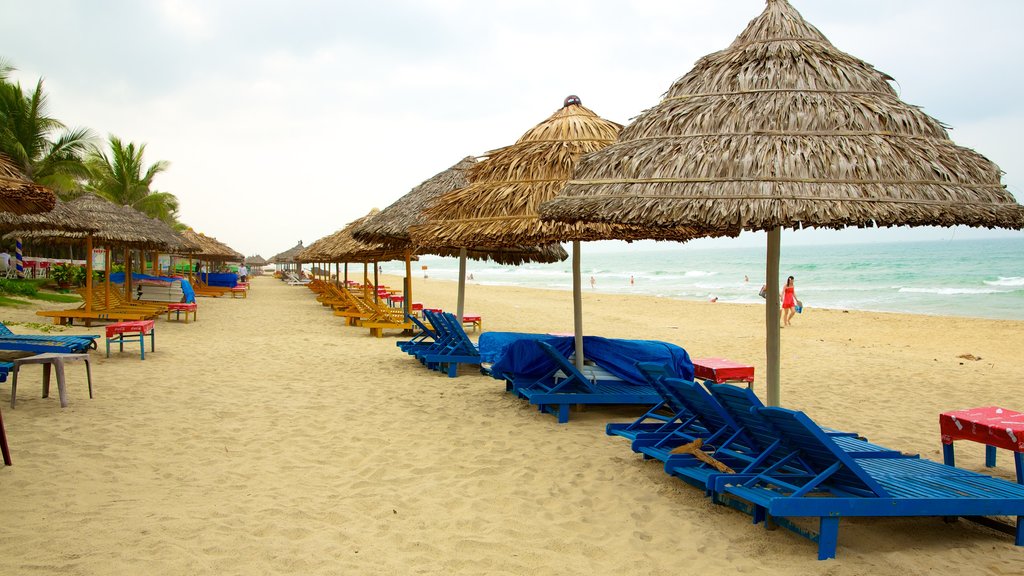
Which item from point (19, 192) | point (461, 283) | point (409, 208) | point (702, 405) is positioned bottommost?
point (702, 405)

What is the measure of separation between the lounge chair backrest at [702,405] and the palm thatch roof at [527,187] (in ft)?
7.57

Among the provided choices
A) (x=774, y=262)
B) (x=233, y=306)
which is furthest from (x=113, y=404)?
(x=233, y=306)

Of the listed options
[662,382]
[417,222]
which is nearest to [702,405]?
[662,382]

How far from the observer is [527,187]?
20.2 ft

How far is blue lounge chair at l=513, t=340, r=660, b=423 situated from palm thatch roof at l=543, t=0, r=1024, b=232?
183 cm

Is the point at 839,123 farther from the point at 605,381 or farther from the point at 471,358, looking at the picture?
the point at 471,358

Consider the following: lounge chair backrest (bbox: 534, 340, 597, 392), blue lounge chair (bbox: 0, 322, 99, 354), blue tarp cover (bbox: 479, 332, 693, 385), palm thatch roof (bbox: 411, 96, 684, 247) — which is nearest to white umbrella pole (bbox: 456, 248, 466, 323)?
palm thatch roof (bbox: 411, 96, 684, 247)

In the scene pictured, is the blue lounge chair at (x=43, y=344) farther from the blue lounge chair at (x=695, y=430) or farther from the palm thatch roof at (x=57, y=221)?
the palm thatch roof at (x=57, y=221)

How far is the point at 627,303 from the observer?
25.8 metres

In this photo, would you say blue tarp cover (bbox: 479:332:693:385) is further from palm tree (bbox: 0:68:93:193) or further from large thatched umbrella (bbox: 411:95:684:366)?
palm tree (bbox: 0:68:93:193)

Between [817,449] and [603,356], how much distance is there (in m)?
3.39

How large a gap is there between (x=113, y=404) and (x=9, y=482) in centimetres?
223

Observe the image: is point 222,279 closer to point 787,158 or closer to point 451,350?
point 451,350

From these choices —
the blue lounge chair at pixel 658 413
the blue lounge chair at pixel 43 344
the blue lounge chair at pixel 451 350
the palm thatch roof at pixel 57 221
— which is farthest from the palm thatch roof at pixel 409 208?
the blue lounge chair at pixel 658 413
